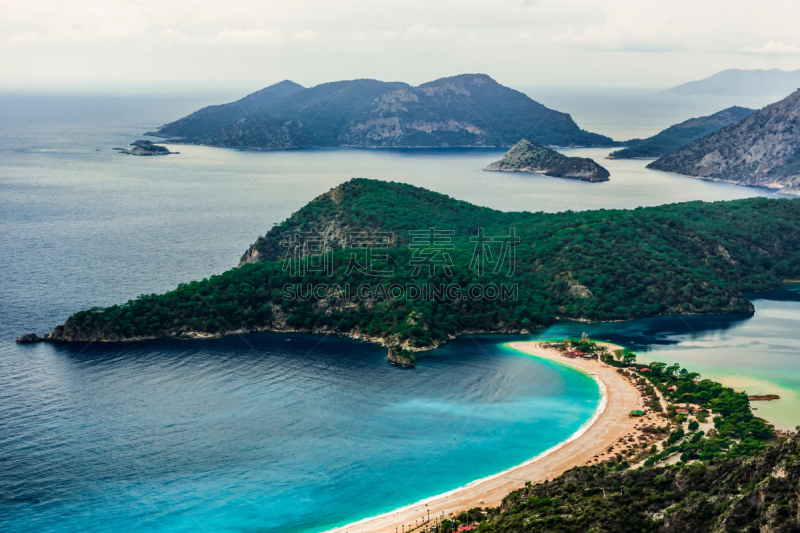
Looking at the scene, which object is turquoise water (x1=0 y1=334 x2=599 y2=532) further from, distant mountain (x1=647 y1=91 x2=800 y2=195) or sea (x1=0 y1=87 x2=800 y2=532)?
distant mountain (x1=647 y1=91 x2=800 y2=195)

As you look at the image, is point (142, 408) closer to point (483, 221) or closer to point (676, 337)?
point (676, 337)

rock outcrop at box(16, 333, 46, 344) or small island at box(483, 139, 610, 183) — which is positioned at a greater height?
small island at box(483, 139, 610, 183)

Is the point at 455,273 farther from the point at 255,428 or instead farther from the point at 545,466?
the point at 545,466

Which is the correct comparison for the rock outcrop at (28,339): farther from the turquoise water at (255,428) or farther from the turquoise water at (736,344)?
the turquoise water at (736,344)

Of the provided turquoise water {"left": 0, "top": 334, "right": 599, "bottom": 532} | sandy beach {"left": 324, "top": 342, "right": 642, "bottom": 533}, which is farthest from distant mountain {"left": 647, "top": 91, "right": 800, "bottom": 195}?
turquoise water {"left": 0, "top": 334, "right": 599, "bottom": 532}

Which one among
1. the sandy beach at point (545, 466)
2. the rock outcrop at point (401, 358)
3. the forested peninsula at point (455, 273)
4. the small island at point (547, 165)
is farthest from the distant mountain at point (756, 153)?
the rock outcrop at point (401, 358)

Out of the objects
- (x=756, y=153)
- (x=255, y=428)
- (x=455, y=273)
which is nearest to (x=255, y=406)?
(x=255, y=428)
